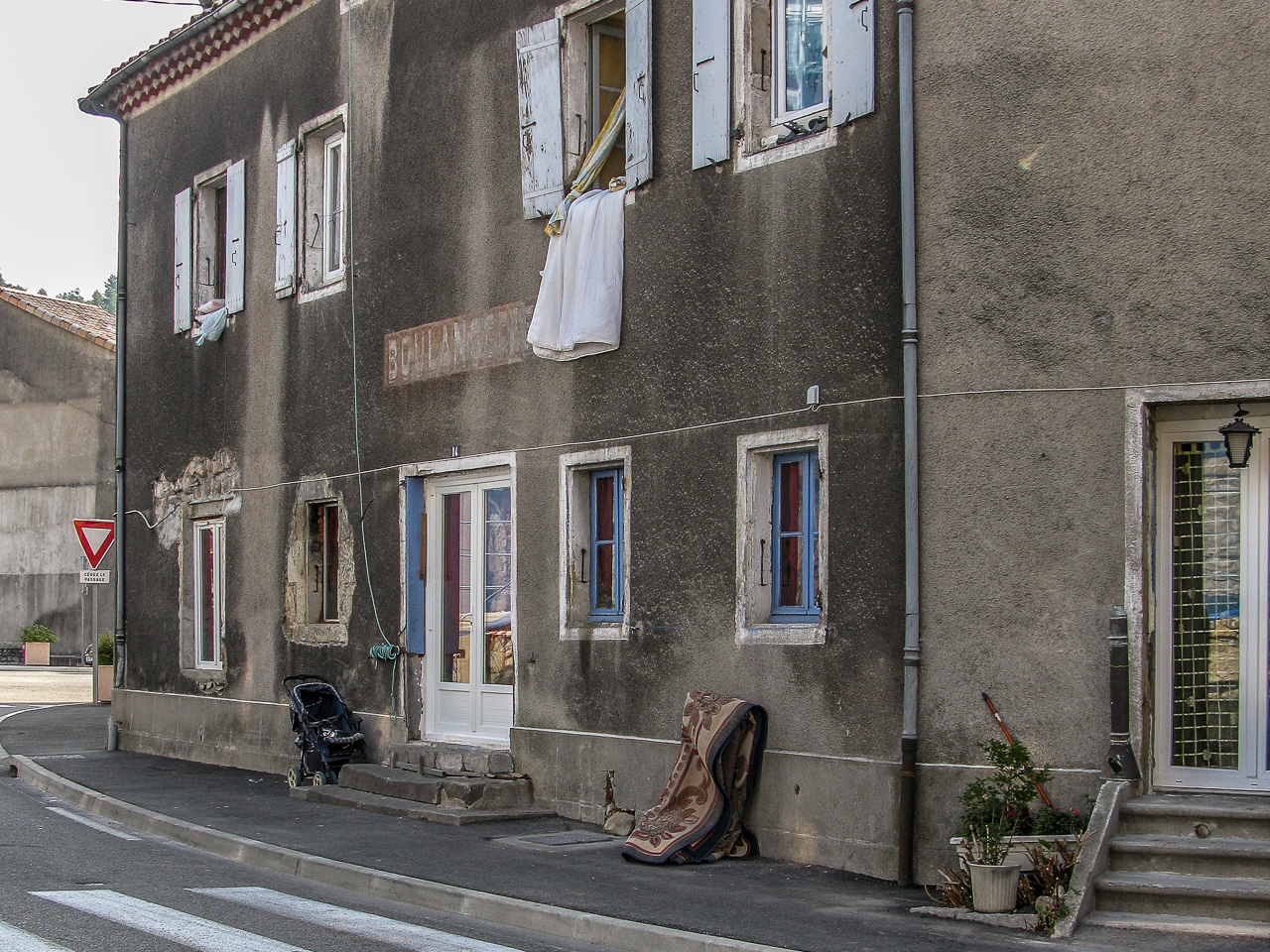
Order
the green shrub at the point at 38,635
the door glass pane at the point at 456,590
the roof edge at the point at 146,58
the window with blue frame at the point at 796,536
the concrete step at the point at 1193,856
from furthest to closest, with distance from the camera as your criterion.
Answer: the green shrub at the point at 38,635 < the roof edge at the point at 146,58 < the door glass pane at the point at 456,590 < the window with blue frame at the point at 796,536 < the concrete step at the point at 1193,856

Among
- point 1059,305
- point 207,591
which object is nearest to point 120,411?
point 207,591

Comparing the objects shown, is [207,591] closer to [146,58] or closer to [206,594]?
[206,594]

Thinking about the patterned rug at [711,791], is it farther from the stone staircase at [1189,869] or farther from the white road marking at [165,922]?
the white road marking at [165,922]

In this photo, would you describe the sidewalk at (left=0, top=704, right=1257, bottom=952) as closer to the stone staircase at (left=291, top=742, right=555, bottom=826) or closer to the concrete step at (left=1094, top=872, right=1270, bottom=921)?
the stone staircase at (left=291, top=742, right=555, bottom=826)

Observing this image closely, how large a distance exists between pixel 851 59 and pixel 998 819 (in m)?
4.90

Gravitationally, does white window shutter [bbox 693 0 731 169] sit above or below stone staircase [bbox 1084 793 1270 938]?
above

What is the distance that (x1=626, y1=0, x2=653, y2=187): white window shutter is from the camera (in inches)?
443

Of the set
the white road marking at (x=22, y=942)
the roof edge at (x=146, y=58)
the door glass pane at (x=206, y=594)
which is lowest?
the white road marking at (x=22, y=942)

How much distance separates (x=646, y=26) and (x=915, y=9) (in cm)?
253

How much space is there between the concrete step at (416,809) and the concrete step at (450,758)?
19.1 inches

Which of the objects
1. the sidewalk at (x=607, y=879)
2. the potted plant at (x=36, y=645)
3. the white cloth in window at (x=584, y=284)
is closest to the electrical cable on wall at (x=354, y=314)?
the sidewalk at (x=607, y=879)

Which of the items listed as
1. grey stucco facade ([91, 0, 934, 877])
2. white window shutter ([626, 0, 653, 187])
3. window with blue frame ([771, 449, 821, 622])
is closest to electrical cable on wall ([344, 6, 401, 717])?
grey stucco facade ([91, 0, 934, 877])

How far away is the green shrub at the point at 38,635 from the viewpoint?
3822cm

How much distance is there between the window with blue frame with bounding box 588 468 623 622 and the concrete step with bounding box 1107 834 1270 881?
15.5ft
